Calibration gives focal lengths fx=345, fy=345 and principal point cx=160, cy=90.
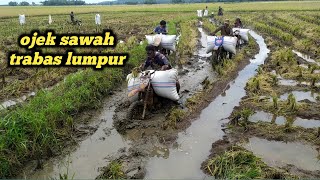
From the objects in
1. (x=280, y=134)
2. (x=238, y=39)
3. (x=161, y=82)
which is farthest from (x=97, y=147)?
(x=238, y=39)

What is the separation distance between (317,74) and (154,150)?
653 cm

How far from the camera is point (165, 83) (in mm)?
7266

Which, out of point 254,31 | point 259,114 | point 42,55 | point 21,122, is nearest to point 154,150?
point 21,122

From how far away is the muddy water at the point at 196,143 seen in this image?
5219mm

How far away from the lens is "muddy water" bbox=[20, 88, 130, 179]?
17.2ft

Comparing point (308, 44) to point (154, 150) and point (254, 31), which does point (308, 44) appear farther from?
point (154, 150)

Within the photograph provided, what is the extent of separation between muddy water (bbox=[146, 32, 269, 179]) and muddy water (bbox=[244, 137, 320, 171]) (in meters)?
0.74

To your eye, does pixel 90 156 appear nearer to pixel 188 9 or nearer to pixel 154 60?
pixel 154 60

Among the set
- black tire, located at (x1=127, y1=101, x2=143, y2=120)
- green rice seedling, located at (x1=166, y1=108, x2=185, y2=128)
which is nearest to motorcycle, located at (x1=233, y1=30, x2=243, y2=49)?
green rice seedling, located at (x1=166, y1=108, x2=185, y2=128)

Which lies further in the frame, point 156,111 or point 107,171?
point 156,111

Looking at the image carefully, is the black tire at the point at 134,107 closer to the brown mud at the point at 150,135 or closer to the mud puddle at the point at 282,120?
the brown mud at the point at 150,135

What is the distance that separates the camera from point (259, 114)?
7402 mm

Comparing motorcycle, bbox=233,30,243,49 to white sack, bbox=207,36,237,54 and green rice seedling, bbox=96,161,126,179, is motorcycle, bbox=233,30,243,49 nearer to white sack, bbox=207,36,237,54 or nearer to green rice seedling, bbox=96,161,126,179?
white sack, bbox=207,36,237,54

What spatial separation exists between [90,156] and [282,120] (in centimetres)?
393
